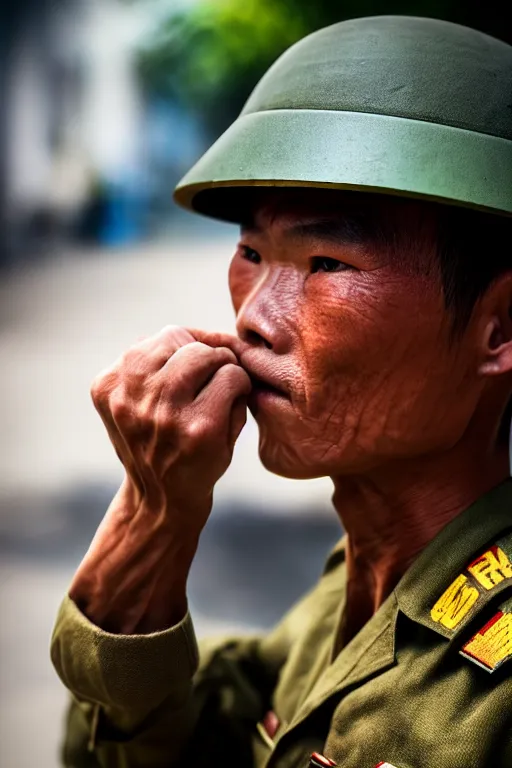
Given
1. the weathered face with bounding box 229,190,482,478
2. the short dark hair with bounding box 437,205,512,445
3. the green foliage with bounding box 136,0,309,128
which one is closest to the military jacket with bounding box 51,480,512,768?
the weathered face with bounding box 229,190,482,478

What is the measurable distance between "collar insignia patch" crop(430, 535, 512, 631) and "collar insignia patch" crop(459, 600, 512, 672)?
0.03m

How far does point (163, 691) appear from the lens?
63.1 inches

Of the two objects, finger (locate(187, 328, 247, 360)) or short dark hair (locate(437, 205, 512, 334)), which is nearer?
short dark hair (locate(437, 205, 512, 334))

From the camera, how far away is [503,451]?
1.68 m

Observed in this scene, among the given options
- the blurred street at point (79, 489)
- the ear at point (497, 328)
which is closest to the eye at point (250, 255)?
the ear at point (497, 328)

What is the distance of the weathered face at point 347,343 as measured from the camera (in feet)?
4.74

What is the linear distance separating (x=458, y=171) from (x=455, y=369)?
0.30m

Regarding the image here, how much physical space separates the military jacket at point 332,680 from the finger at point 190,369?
0.40 metres

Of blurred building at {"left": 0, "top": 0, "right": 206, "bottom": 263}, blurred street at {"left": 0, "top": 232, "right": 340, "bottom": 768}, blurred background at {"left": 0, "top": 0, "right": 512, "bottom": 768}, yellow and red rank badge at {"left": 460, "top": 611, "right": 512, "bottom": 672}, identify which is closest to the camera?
yellow and red rank badge at {"left": 460, "top": 611, "right": 512, "bottom": 672}

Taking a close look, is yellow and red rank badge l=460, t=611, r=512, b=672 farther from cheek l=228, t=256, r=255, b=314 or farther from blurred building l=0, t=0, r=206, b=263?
blurred building l=0, t=0, r=206, b=263

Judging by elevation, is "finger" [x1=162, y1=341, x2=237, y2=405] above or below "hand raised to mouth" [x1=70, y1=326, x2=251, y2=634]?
above

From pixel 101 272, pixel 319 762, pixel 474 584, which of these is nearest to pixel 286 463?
pixel 474 584

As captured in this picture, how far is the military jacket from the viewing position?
134 centimetres

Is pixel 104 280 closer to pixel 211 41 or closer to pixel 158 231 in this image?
pixel 158 231
